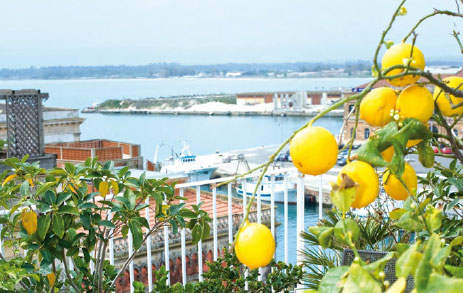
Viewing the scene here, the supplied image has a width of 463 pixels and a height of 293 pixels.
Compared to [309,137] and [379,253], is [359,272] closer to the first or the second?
[309,137]

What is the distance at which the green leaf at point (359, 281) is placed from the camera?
13.3 inches

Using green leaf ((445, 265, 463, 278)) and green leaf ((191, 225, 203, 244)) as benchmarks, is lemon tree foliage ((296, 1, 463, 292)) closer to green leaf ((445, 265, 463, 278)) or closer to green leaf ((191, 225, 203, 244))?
green leaf ((445, 265, 463, 278))

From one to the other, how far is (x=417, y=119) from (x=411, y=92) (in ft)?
0.08

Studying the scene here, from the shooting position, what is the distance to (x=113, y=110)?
270 ft

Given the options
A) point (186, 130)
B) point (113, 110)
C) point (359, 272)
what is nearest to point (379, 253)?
point (359, 272)

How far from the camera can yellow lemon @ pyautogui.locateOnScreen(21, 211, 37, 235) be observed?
3.98 feet

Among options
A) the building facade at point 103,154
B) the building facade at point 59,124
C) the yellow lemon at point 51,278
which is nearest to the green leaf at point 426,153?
the yellow lemon at point 51,278

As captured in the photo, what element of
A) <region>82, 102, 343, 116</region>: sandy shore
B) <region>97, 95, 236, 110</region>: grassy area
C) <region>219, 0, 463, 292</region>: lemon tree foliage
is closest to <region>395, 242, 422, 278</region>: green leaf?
<region>219, 0, 463, 292</region>: lemon tree foliage

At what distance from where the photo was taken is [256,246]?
493 mm

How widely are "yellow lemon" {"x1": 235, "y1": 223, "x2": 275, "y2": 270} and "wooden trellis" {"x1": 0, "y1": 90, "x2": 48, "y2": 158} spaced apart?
1027 cm

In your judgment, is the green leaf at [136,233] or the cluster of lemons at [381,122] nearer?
the cluster of lemons at [381,122]

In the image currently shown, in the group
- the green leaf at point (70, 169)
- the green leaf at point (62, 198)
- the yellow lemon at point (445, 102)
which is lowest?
the green leaf at point (62, 198)

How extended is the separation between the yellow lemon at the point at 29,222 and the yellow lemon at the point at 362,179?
37.9 inches

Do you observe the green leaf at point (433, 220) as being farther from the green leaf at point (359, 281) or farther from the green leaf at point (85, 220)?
the green leaf at point (85, 220)
